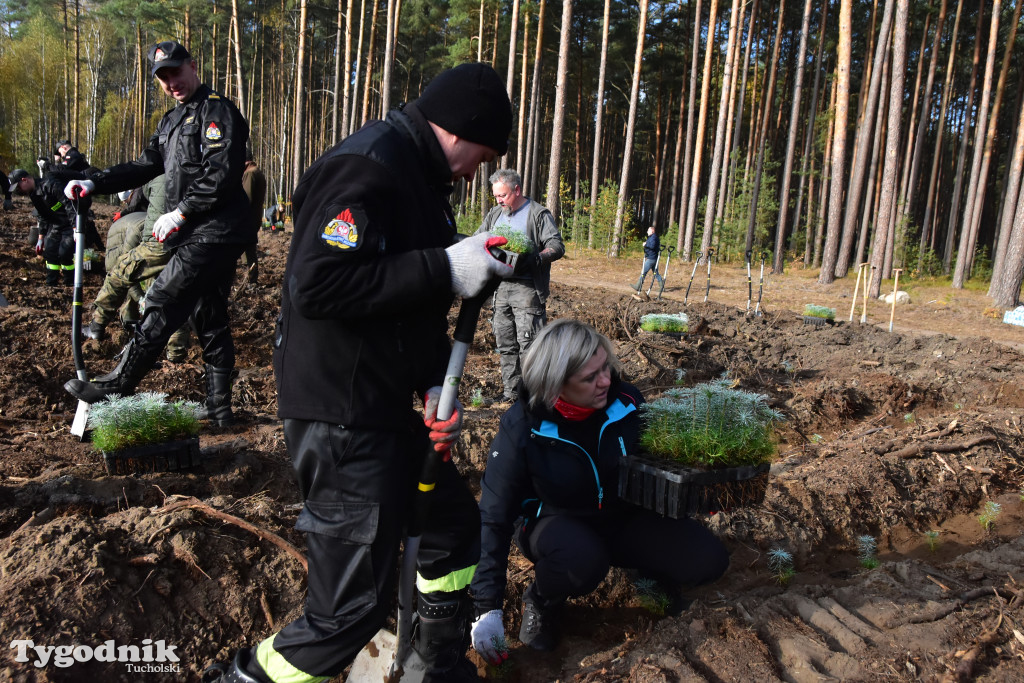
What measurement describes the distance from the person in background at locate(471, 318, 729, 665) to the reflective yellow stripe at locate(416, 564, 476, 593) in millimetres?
522

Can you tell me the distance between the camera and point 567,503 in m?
2.84

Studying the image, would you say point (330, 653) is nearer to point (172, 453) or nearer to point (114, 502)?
point (114, 502)

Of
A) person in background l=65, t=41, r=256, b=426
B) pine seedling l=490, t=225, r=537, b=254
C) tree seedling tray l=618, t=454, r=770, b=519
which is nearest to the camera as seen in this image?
pine seedling l=490, t=225, r=537, b=254

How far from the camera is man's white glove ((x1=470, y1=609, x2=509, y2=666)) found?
2.61m

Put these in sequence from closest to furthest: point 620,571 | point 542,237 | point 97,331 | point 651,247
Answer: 1. point 620,571
2. point 542,237
3. point 97,331
4. point 651,247

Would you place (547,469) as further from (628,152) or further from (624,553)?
(628,152)

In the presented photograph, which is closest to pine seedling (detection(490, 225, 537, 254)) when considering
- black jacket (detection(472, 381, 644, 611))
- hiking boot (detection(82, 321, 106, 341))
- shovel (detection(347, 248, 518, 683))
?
shovel (detection(347, 248, 518, 683))

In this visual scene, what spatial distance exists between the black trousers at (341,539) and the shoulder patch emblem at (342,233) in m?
0.47

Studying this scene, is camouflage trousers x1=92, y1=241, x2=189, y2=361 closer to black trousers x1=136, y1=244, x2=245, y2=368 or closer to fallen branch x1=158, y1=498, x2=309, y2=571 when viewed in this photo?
black trousers x1=136, y1=244, x2=245, y2=368

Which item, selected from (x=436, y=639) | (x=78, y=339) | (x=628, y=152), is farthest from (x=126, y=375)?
(x=628, y=152)

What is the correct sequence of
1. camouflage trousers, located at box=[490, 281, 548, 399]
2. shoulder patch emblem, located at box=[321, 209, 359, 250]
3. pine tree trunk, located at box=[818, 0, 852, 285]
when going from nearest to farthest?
shoulder patch emblem, located at box=[321, 209, 359, 250], camouflage trousers, located at box=[490, 281, 548, 399], pine tree trunk, located at box=[818, 0, 852, 285]

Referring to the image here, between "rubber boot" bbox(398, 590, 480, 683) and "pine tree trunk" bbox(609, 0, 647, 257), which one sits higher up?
"pine tree trunk" bbox(609, 0, 647, 257)

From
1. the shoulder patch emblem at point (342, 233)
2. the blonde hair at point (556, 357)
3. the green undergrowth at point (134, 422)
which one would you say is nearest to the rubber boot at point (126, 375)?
the green undergrowth at point (134, 422)

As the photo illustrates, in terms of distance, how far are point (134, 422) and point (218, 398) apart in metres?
1.09
